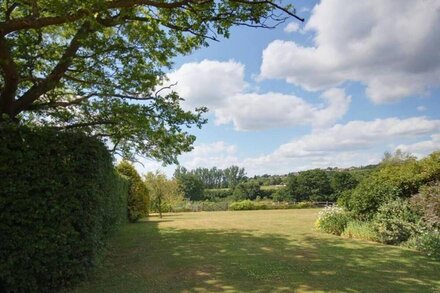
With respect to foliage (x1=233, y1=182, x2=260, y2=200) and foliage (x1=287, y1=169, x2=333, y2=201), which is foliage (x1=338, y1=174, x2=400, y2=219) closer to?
foliage (x1=287, y1=169, x2=333, y2=201)

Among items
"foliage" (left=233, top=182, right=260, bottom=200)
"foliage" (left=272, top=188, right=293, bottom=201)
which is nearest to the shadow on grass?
"foliage" (left=272, top=188, right=293, bottom=201)

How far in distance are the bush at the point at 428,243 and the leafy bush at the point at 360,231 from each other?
170 cm

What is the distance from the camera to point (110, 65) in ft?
39.5

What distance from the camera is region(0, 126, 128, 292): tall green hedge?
657 cm

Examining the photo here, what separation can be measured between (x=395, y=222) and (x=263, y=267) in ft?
19.5

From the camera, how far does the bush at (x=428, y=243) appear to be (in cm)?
1030

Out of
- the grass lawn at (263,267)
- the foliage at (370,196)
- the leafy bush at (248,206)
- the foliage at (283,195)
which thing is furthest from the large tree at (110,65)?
the foliage at (283,195)

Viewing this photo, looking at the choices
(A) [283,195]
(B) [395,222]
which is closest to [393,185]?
(B) [395,222]

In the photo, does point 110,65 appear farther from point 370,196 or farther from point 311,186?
point 311,186

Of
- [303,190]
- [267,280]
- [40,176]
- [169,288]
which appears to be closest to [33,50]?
[40,176]

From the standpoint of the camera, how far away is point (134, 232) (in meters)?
18.1

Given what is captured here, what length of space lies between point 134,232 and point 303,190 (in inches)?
1618

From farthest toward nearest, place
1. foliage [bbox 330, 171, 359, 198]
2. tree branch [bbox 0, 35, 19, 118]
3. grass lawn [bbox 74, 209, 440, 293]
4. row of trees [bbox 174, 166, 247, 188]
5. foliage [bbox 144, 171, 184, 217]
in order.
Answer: row of trees [bbox 174, 166, 247, 188], foliage [bbox 330, 171, 359, 198], foliage [bbox 144, 171, 184, 217], tree branch [bbox 0, 35, 19, 118], grass lawn [bbox 74, 209, 440, 293]

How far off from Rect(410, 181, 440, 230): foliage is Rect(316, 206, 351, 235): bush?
3.25 meters
